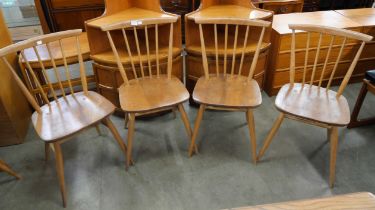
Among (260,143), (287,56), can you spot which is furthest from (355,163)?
(287,56)

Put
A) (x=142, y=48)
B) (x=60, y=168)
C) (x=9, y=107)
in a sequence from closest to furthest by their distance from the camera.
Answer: (x=60, y=168)
(x=9, y=107)
(x=142, y=48)

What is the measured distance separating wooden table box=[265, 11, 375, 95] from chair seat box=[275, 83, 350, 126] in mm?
518

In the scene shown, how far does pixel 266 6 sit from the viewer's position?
283 centimetres

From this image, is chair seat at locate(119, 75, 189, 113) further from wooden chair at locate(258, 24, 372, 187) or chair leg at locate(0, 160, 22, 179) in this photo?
chair leg at locate(0, 160, 22, 179)

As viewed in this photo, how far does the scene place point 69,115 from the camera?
162 cm

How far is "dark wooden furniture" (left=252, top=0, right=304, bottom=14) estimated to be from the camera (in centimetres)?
279

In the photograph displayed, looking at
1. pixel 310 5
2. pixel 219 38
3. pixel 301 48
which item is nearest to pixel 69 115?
pixel 219 38

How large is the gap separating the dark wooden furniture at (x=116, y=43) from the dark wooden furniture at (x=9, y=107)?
0.58m

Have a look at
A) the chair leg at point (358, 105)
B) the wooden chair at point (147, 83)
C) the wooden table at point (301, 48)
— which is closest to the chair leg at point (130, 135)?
the wooden chair at point (147, 83)

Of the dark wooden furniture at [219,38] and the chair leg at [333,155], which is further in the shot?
the dark wooden furniture at [219,38]

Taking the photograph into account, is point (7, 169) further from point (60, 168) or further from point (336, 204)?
point (336, 204)

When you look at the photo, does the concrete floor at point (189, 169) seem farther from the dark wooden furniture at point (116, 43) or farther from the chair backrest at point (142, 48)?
the chair backrest at point (142, 48)

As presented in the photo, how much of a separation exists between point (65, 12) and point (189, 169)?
2.03m

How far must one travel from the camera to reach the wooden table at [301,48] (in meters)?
2.24
